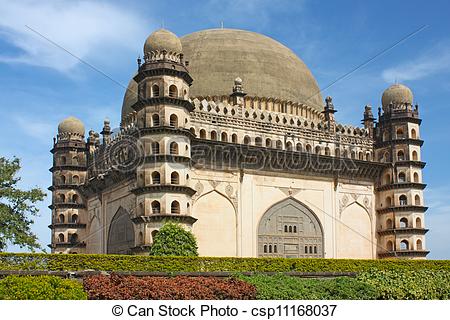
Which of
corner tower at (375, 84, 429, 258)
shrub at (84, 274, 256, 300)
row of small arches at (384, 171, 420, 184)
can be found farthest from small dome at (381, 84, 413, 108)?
shrub at (84, 274, 256, 300)

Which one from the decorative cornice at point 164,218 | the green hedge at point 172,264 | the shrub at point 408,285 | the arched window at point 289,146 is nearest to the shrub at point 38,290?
the green hedge at point 172,264

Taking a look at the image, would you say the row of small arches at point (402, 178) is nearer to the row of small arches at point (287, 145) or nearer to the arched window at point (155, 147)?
the row of small arches at point (287, 145)

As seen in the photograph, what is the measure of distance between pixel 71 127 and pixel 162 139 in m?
15.1

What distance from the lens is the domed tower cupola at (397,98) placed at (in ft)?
140

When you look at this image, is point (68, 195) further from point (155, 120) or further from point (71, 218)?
point (155, 120)

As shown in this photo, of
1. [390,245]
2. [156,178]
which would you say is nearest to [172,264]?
[156,178]

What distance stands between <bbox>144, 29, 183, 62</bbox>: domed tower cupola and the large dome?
5498mm

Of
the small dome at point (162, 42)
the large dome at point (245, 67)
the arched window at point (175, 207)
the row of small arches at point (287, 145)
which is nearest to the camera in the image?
the arched window at point (175, 207)

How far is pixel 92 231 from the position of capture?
143ft

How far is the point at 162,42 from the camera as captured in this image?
34.5 m

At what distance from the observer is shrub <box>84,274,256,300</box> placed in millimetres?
17609

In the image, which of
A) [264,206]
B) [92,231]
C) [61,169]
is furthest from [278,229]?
[61,169]

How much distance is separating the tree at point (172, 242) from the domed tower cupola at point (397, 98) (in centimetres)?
1896

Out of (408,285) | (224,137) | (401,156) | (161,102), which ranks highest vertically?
(161,102)
